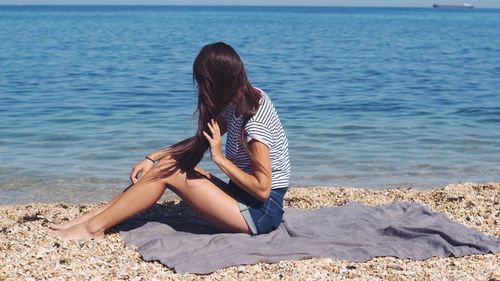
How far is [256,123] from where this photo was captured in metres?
5.36

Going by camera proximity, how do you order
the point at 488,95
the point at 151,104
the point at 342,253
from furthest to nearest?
1. the point at 488,95
2. the point at 151,104
3. the point at 342,253

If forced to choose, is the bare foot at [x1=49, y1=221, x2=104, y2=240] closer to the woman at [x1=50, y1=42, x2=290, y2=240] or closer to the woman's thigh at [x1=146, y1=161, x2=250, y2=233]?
the woman at [x1=50, y1=42, x2=290, y2=240]

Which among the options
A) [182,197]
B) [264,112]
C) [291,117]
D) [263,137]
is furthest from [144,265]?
[291,117]

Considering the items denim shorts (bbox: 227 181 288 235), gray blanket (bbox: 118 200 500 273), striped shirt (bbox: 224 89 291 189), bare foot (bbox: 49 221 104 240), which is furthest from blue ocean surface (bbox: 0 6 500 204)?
bare foot (bbox: 49 221 104 240)

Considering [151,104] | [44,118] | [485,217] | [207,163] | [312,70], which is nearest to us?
[485,217]

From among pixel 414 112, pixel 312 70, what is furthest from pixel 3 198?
pixel 312 70

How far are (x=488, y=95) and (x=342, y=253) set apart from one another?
12.1m

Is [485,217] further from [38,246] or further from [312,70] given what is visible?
[312,70]

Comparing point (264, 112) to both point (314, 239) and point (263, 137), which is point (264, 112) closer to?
point (263, 137)

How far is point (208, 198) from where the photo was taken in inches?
217

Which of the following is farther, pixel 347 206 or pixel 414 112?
pixel 414 112

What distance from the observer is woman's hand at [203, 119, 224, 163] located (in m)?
5.20

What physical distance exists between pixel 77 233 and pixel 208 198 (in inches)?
40.1

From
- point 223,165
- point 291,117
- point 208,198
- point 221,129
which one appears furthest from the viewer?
point 291,117
